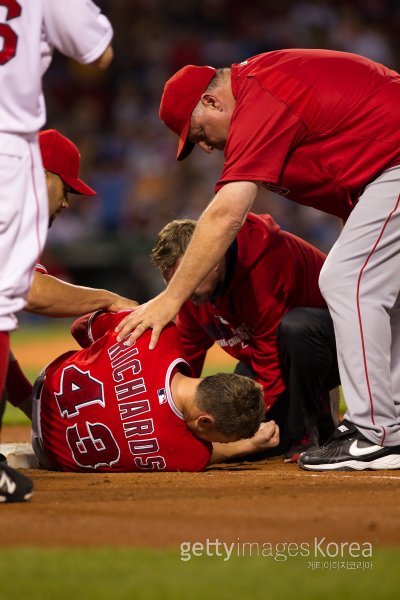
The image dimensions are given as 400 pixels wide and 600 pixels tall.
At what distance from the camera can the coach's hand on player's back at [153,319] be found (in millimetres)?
4195

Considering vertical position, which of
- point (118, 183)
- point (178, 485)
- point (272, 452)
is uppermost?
point (178, 485)

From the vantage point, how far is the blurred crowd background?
14.6 m

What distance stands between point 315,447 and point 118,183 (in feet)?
35.4

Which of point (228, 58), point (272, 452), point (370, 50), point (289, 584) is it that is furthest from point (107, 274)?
point (289, 584)

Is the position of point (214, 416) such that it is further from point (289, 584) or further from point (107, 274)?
point (107, 274)

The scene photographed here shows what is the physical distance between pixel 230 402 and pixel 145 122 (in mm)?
12185

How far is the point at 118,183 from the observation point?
49.9 feet

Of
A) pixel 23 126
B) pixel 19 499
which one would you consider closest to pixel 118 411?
pixel 19 499

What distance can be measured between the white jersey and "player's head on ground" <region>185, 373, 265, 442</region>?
1.31 metres

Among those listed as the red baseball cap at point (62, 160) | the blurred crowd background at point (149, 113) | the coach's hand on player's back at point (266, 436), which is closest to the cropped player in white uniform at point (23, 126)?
the red baseball cap at point (62, 160)

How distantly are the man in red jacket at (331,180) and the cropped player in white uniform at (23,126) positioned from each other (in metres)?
0.93

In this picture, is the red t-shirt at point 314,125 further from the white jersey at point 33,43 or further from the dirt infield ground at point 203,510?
the dirt infield ground at point 203,510

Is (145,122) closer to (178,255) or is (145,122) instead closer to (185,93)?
(178,255)

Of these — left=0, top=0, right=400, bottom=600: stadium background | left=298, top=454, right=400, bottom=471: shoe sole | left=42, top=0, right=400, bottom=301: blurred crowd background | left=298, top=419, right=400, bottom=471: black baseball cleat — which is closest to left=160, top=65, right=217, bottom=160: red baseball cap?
left=298, top=419, right=400, bottom=471: black baseball cleat
